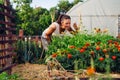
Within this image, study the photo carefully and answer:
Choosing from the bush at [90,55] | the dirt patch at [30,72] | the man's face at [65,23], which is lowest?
the dirt patch at [30,72]

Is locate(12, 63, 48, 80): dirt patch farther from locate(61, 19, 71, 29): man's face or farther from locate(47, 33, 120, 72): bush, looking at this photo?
locate(47, 33, 120, 72): bush

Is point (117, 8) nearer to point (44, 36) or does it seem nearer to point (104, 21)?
point (104, 21)

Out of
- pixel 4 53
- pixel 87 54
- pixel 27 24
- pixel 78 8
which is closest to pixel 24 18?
pixel 27 24

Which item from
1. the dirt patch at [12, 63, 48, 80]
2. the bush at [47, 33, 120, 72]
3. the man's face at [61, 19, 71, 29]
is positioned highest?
the man's face at [61, 19, 71, 29]

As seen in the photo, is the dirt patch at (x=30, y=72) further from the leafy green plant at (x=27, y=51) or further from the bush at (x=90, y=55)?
the leafy green plant at (x=27, y=51)

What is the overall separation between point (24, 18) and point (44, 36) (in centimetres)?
2566

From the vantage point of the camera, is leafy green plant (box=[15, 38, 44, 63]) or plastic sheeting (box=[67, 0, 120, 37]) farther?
plastic sheeting (box=[67, 0, 120, 37])

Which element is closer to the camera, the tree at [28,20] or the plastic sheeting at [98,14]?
the plastic sheeting at [98,14]

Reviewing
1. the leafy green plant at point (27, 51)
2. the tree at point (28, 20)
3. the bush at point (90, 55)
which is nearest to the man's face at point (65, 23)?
the bush at point (90, 55)

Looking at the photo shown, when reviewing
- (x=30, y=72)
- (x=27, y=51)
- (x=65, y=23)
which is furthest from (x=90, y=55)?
(x=27, y=51)

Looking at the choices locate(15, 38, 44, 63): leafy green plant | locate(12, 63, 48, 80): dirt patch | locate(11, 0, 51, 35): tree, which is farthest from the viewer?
locate(11, 0, 51, 35): tree

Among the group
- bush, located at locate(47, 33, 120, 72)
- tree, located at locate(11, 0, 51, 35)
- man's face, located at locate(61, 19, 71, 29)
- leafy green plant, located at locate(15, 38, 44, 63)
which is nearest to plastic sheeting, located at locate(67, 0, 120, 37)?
leafy green plant, located at locate(15, 38, 44, 63)

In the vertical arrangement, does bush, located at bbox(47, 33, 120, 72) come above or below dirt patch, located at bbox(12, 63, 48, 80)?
above

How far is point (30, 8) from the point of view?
107 feet
